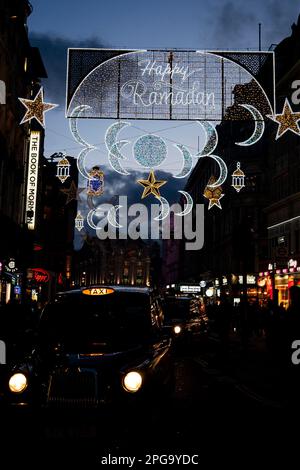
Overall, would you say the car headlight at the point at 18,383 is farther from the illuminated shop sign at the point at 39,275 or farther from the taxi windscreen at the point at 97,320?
the illuminated shop sign at the point at 39,275

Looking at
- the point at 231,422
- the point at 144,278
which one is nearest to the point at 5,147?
the point at 231,422

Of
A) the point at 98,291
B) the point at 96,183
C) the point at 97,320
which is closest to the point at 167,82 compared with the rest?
the point at 96,183

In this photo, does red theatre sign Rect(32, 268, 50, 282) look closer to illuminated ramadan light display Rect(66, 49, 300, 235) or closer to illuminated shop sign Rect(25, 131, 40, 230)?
illuminated shop sign Rect(25, 131, 40, 230)

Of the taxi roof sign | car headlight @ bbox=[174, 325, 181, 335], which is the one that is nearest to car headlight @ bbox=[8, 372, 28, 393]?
the taxi roof sign

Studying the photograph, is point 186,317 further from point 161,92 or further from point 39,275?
point 39,275

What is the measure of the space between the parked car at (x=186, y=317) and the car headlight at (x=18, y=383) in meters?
14.5

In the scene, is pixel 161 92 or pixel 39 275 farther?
pixel 39 275

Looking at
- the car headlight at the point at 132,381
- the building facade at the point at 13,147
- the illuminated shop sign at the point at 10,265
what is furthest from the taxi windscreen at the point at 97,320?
the illuminated shop sign at the point at 10,265

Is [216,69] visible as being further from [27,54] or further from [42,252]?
[42,252]

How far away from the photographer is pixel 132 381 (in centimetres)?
583

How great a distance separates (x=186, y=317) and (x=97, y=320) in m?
14.0

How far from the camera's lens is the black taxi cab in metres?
5.71

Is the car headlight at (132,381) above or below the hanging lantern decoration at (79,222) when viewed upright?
below

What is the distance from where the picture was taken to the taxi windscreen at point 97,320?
7.22 meters
